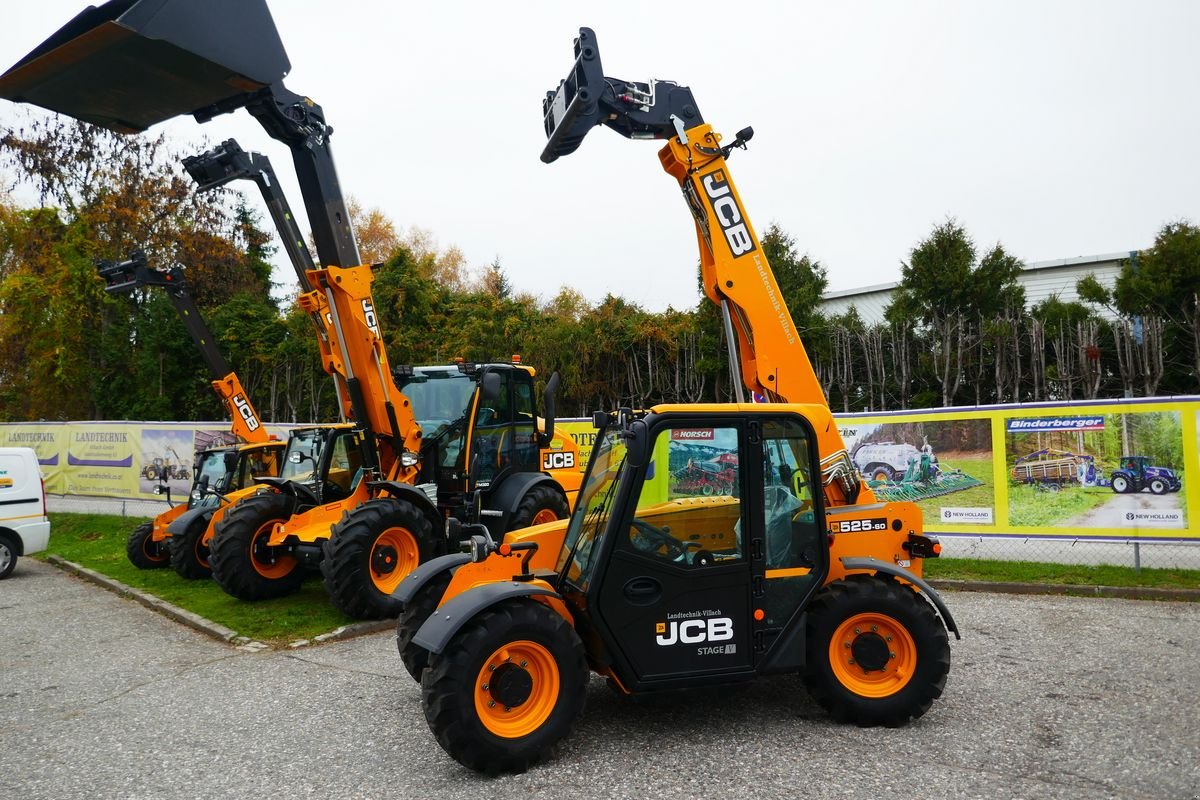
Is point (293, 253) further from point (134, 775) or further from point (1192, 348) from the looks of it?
point (1192, 348)

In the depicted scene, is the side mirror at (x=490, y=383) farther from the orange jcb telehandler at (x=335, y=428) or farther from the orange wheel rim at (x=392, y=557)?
the orange wheel rim at (x=392, y=557)

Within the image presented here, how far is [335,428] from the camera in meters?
10.2

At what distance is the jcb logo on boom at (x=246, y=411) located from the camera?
14594 millimetres

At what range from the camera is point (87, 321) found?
28703 millimetres

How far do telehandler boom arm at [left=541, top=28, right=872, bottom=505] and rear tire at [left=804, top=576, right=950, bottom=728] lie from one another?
5.88ft

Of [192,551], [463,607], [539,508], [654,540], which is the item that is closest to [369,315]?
[539,508]

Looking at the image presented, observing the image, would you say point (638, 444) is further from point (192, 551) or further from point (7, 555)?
Answer: point (7, 555)

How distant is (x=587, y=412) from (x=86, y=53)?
18747 mm

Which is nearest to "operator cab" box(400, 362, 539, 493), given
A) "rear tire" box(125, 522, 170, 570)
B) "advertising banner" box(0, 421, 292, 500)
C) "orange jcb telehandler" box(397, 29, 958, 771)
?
"orange jcb telehandler" box(397, 29, 958, 771)

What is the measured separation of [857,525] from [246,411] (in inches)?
504

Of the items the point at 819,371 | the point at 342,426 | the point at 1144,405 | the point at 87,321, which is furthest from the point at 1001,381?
the point at 87,321

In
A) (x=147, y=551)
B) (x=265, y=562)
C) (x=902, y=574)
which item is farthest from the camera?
(x=147, y=551)

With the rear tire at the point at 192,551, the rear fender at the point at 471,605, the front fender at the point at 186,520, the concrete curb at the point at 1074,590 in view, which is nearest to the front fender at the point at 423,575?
the rear fender at the point at 471,605

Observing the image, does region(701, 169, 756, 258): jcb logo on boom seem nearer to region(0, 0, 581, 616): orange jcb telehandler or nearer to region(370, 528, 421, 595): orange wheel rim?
region(0, 0, 581, 616): orange jcb telehandler
